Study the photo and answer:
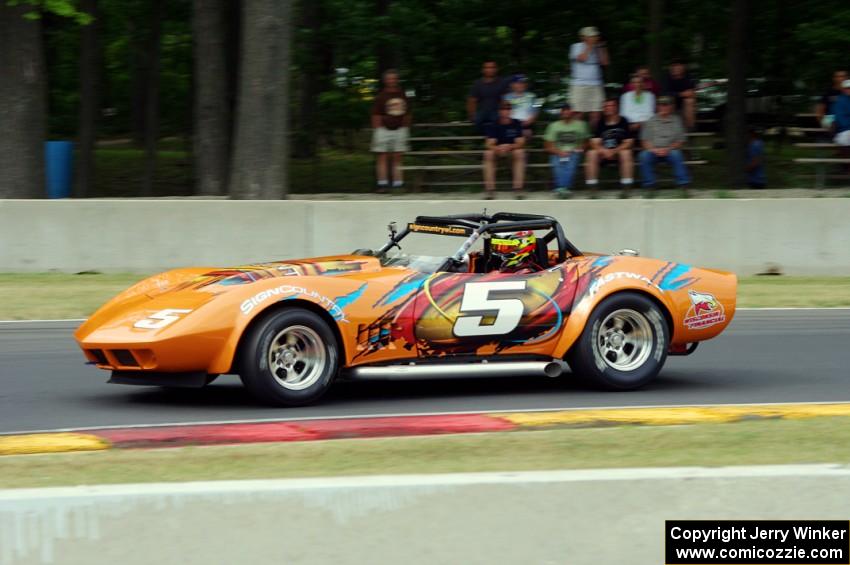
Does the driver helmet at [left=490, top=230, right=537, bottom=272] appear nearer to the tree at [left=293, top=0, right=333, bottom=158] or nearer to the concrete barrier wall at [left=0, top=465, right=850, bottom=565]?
the concrete barrier wall at [left=0, top=465, right=850, bottom=565]

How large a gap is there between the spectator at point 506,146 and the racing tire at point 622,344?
8.35 metres

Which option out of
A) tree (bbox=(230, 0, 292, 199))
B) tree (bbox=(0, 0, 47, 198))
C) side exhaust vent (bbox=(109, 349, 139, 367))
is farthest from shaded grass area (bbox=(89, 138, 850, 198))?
side exhaust vent (bbox=(109, 349, 139, 367))

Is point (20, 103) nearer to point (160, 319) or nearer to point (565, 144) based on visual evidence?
point (565, 144)

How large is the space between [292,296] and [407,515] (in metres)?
3.79

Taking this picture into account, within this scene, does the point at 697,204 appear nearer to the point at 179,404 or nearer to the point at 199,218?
the point at 199,218

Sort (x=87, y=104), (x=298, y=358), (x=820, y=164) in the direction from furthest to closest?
(x=87, y=104) < (x=820, y=164) < (x=298, y=358)

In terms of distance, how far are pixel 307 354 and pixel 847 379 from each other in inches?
158

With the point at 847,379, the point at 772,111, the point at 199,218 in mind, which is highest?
the point at 772,111

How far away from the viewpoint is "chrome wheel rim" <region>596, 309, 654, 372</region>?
8758mm

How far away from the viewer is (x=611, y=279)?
8688mm

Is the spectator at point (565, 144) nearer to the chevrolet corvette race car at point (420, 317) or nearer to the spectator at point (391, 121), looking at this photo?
the spectator at point (391, 121)

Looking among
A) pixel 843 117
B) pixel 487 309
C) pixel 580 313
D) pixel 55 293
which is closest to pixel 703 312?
pixel 580 313

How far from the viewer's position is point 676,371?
9.82 metres

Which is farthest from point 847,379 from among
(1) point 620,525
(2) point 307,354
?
(1) point 620,525
